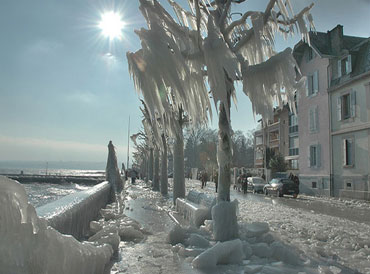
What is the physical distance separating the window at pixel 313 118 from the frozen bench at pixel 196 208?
19.1 meters

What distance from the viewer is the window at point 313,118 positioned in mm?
29781

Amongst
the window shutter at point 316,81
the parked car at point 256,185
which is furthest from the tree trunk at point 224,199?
the parked car at point 256,185

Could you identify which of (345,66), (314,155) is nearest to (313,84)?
(345,66)

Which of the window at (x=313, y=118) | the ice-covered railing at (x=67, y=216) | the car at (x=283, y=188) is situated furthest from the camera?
the window at (x=313, y=118)

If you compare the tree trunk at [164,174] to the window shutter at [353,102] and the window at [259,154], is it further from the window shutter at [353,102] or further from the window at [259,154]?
the window at [259,154]

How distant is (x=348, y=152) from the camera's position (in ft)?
84.8

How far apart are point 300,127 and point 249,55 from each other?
25615 mm

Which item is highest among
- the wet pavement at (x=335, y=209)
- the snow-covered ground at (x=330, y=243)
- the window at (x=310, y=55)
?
the window at (x=310, y=55)

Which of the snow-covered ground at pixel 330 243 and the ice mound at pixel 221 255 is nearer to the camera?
the ice mound at pixel 221 255

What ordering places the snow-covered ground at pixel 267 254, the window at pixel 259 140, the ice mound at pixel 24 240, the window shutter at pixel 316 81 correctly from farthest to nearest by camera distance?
the window at pixel 259 140 → the window shutter at pixel 316 81 → the snow-covered ground at pixel 267 254 → the ice mound at pixel 24 240

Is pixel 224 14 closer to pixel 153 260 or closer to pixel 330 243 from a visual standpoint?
pixel 153 260

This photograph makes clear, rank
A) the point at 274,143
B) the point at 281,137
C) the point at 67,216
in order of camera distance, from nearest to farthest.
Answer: the point at 67,216
the point at 281,137
the point at 274,143

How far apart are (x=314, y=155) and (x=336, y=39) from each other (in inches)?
373

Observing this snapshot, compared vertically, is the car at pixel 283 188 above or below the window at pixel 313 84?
below
